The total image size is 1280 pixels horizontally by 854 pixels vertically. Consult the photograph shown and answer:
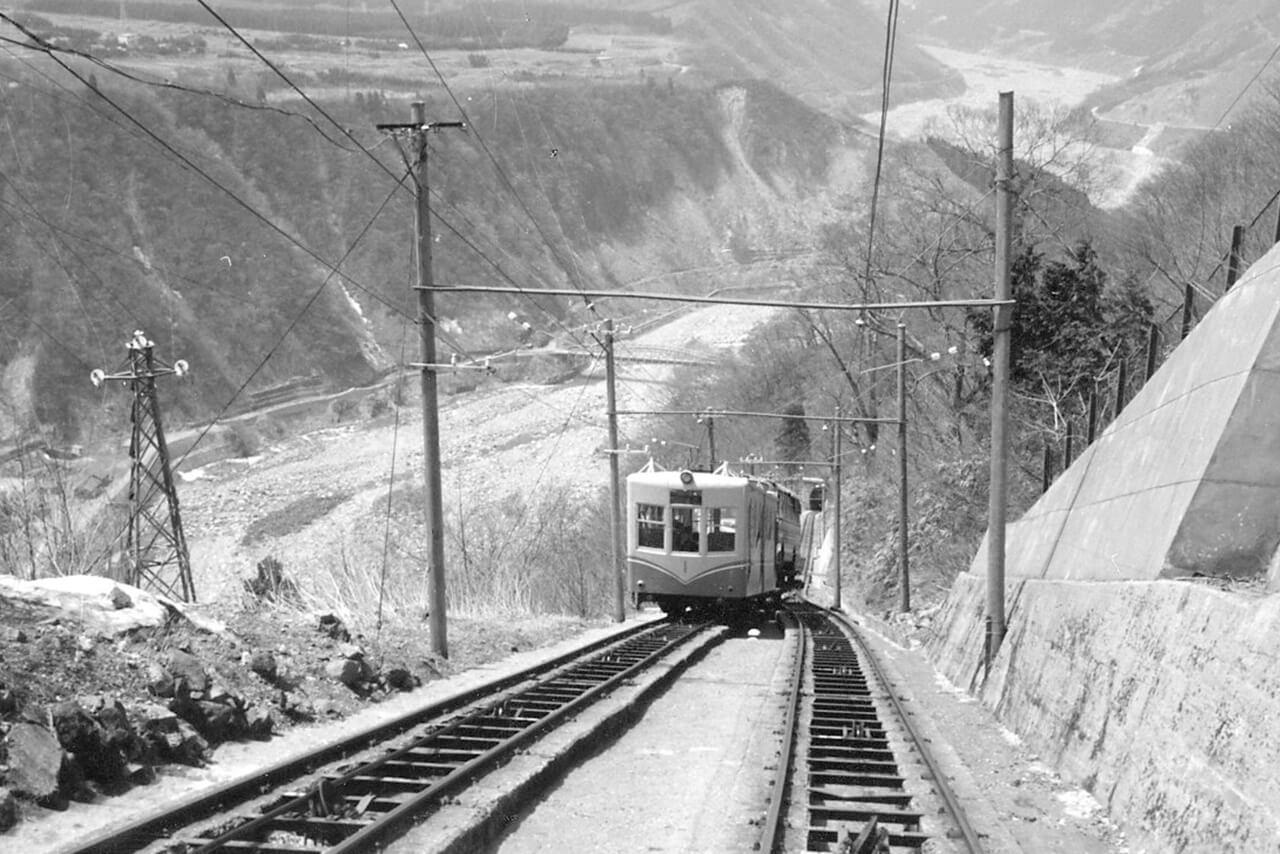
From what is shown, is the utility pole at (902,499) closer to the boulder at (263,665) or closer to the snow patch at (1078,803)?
the boulder at (263,665)

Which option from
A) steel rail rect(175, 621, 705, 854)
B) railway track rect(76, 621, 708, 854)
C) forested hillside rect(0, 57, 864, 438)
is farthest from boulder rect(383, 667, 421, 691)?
forested hillside rect(0, 57, 864, 438)

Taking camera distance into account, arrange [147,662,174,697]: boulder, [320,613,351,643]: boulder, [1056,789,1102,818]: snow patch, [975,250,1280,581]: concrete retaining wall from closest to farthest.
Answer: [975,250,1280,581]: concrete retaining wall
[1056,789,1102,818]: snow patch
[147,662,174,697]: boulder
[320,613,351,643]: boulder

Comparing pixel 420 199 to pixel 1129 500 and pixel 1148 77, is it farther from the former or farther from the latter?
pixel 1148 77

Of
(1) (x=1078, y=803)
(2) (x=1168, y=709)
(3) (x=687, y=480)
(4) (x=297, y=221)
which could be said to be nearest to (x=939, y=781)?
(1) (x=1078, y=803)

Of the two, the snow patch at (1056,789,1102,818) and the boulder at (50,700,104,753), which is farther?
the snow patch at (1056,789,1102,818)

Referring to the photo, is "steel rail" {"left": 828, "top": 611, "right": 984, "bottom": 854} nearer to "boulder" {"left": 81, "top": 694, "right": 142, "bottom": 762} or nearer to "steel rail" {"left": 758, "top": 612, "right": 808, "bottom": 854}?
"steel rail" {"left": 758, "top": 612, "right": 808, "bottom": 854}

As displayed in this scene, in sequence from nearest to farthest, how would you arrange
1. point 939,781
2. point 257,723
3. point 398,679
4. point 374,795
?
1. point 374,795
2. point 939,781
3. point 257,723
4. point 398,679

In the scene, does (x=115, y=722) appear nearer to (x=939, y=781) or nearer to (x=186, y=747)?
(x=186, y=747)
